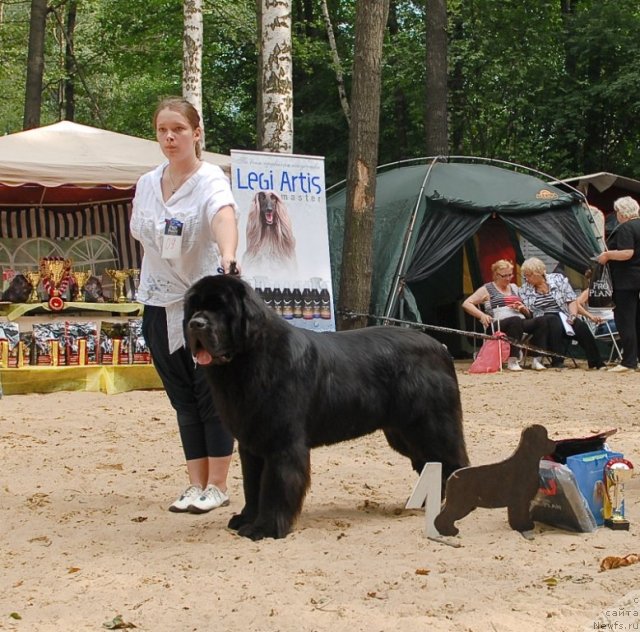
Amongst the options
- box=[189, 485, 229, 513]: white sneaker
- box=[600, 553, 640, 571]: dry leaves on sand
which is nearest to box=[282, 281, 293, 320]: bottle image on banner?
box=[189, 485, 229, 513]: white sneaker

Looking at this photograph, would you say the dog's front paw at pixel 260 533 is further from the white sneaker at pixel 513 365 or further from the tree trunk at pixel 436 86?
the tree trunk at pixel 436 86

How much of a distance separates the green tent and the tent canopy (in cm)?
215

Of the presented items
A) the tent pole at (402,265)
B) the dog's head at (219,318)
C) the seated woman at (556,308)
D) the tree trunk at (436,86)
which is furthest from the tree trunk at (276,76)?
the tree trunk at (436,86)

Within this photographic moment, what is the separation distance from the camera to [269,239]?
883cm

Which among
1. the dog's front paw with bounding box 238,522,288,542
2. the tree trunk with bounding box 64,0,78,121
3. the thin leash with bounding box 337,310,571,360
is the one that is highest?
the tree trunk with bounding box 64,0,78,121

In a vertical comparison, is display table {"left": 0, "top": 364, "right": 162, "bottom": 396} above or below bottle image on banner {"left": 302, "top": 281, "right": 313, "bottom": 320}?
below

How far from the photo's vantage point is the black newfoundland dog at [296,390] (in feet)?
11.1

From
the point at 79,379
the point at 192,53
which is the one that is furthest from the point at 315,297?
the point at 192,53

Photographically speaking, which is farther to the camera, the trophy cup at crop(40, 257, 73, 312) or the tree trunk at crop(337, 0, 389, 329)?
the tree trunk at crop(337, 0, 389, 329)

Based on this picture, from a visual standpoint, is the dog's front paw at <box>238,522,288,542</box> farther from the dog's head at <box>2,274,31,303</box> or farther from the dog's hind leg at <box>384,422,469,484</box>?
the dog's head at <box>2,274,31,303</box>

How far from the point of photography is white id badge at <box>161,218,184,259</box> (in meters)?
3.82

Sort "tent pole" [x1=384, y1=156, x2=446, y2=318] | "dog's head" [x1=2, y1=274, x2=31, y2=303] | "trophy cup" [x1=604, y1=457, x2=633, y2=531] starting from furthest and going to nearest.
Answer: "tent pole" [x1=384, y1=156, x2=446, y2=318] → "dog's head" [x1=2, y1=274, x2=31, y2=303] → "trophy cup" [x1=604, y1=457, x2=633, y2=531]

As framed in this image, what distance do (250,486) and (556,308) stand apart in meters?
6.92

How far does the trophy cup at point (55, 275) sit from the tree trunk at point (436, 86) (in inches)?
336
